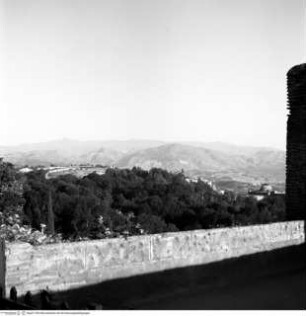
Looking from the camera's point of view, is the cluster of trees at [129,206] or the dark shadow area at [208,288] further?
the cluster of trees at [129,206]

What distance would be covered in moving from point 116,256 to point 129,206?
75.5ft

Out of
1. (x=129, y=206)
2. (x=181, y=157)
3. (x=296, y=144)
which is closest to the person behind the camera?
(x=296, y=144)

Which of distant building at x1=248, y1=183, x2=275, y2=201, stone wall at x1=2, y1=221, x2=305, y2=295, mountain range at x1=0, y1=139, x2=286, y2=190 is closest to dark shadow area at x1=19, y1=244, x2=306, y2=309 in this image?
stone wall at x1=2, y1=221, x2=305, y2=295

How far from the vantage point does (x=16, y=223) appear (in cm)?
2272

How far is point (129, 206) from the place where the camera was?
30.9 m

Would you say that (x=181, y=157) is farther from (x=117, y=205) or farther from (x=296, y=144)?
(x=296, y=144)

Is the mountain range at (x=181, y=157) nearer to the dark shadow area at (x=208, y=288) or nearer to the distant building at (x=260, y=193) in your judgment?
the distant building at (x=260, y=193)

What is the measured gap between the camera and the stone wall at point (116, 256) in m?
7.18

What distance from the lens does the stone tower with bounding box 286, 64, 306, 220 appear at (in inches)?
431

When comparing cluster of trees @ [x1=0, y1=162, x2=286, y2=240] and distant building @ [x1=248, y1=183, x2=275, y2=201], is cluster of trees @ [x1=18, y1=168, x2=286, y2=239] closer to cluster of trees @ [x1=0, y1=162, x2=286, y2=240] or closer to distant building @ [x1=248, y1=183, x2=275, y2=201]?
cluster of trees @ [x1=0, y1=162, x2=286, y2=240]

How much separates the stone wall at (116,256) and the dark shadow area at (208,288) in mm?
112

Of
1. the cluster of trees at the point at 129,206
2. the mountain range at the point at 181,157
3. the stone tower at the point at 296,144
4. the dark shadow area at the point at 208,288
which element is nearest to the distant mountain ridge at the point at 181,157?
the mountain range at the point at 181,157

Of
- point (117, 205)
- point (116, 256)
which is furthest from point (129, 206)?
point (116, 256)

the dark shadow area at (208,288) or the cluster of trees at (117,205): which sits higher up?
the dark shadow area at (208,288)
